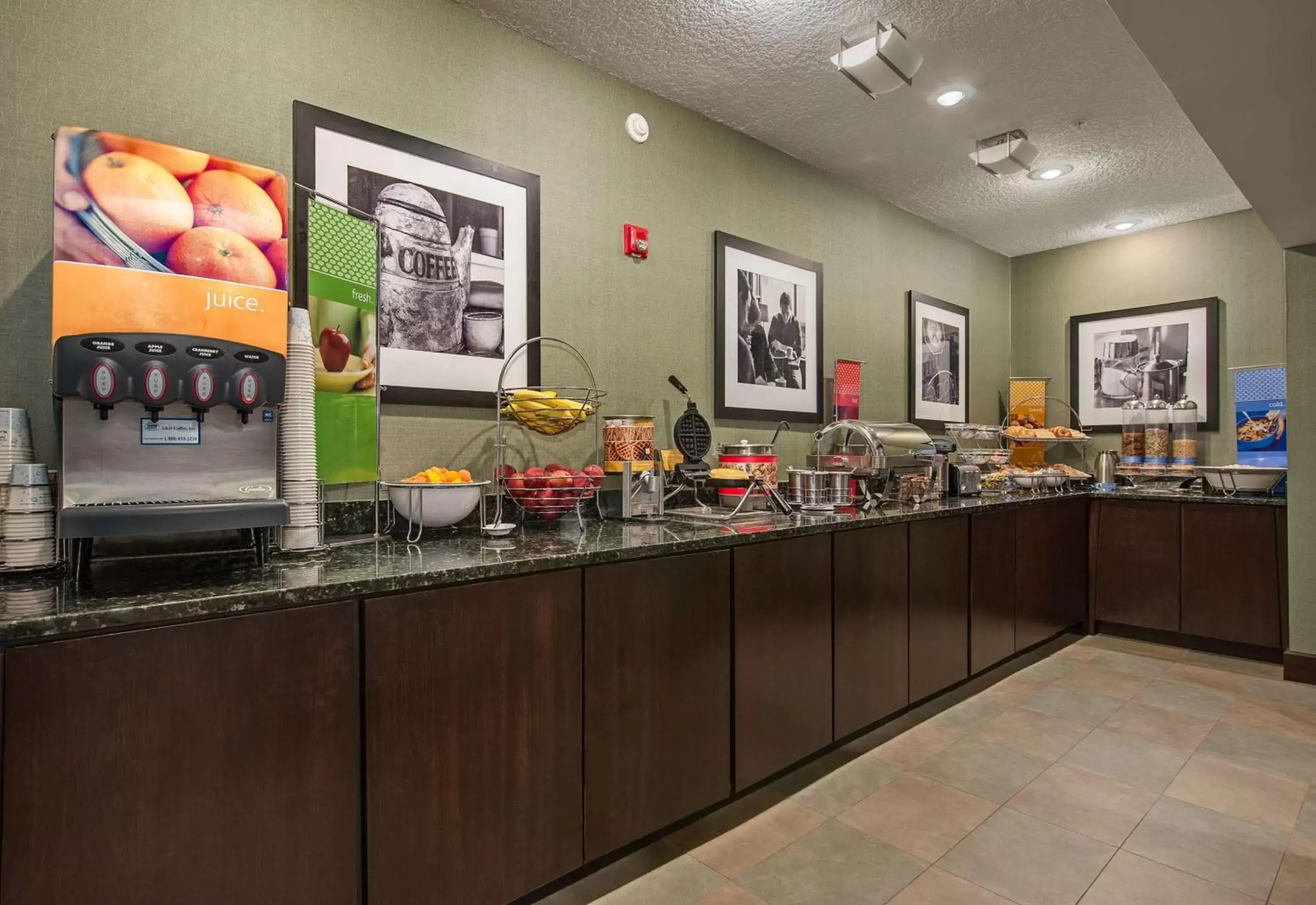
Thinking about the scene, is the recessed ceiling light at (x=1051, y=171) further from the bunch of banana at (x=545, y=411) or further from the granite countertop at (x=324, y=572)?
the bunch of banana at (x=545, y=411)

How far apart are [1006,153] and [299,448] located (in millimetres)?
3294

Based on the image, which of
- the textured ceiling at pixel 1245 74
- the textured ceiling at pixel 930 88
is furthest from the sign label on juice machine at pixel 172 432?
the textured ceiling at pixel 1245 74

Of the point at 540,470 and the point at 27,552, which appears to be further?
the point at 540,470

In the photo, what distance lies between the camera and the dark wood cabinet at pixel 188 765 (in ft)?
3.36

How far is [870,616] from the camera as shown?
2.55 m

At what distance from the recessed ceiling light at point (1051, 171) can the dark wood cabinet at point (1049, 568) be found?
1.73m

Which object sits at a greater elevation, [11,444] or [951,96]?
[951,96]

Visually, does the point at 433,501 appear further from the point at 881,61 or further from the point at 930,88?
the point at 930,88

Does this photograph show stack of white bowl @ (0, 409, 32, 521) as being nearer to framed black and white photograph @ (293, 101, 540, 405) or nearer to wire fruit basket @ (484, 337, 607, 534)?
framed black and white photograph @ (293, 101, 540, 405)

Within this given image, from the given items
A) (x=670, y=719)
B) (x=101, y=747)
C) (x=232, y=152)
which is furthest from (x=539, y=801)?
(x=232, y=152)

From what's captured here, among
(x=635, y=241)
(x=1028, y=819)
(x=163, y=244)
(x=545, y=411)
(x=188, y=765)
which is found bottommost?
(x=1028, y=819)

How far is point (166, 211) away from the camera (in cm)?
144

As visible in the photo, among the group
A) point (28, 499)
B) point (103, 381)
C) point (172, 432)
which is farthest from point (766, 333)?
point (28, 499)

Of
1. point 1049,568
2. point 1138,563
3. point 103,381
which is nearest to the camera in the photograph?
point 103,381
